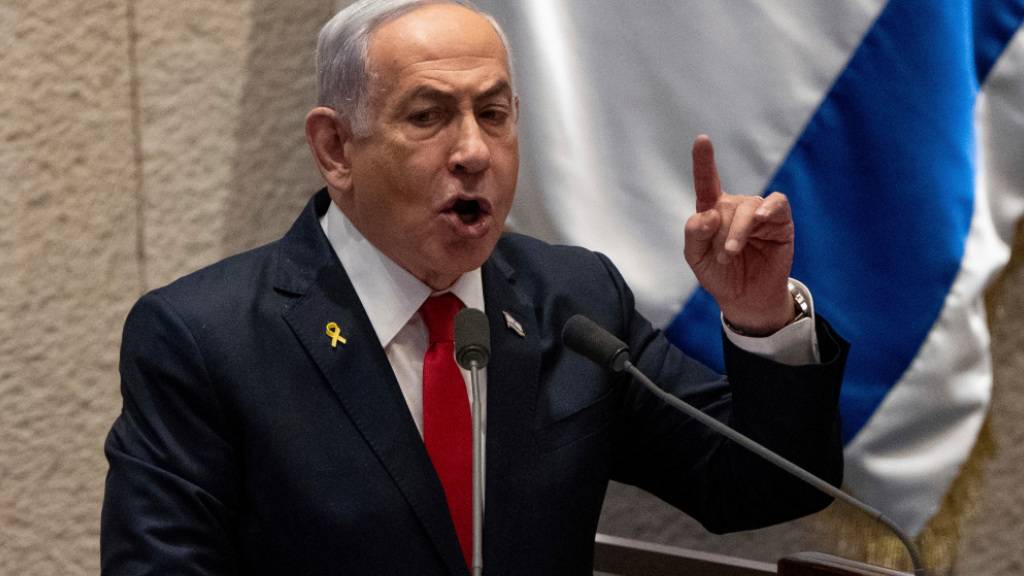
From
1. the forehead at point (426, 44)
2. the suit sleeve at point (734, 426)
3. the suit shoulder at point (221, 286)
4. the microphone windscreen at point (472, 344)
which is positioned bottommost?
the suit sleeve at point (734, 426)

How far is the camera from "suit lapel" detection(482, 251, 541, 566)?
166cm

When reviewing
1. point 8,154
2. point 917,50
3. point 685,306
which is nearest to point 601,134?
point 685,306

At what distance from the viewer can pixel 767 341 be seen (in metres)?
1.63

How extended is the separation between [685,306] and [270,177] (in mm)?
808

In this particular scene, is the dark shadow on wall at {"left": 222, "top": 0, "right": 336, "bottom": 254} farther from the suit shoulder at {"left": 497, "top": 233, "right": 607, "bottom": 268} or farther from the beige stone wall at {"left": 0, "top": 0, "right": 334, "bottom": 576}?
the suit shoulder at {"left": 497, "top": 233, "right": 607, "bottom": 268}

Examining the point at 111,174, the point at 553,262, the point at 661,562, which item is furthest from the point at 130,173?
the point at 661,562

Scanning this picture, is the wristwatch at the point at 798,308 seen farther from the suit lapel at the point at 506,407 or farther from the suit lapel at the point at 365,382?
the suit lapel at the point at 365,382

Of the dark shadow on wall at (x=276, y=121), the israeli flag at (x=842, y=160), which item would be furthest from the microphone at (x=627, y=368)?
the dark shadow on wall at (x=276, y=121)

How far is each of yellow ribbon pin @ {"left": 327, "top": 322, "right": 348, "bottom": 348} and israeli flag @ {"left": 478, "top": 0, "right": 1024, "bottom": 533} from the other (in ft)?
1.63

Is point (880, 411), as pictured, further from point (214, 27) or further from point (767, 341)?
point (214, 27)

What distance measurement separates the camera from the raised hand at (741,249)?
1.50 m

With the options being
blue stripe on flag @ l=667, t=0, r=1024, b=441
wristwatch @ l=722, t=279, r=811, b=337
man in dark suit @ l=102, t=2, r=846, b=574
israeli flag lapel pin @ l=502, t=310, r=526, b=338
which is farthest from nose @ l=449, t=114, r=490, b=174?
blue stripe on flag @ l=667, t=0, r=1024, b=441

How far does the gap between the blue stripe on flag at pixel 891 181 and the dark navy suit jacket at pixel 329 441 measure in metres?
0.31

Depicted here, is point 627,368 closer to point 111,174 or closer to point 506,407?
point 506,407
